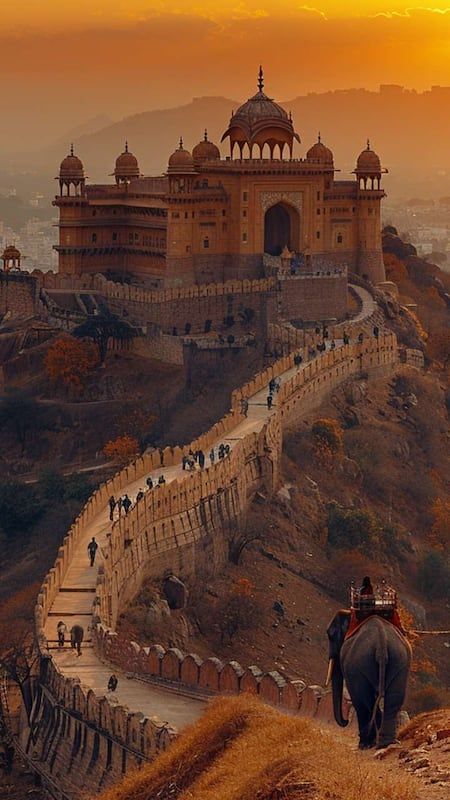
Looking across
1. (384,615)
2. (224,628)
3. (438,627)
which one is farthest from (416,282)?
(384,615)

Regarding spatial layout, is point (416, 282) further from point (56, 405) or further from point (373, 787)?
point (373, 787)

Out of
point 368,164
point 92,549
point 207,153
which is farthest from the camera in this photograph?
point 368,164

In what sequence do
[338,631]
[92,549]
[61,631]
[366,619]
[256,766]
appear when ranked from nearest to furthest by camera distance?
[256,766]
[366,619]
[338,631]
[61,631]
[92,549]

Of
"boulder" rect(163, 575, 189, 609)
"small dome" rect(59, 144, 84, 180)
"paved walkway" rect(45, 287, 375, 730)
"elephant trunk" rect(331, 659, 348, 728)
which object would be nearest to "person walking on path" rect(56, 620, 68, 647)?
"paved walkway" rect(45, 287, 375, 730)

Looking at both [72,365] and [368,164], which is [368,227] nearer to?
[368,164]

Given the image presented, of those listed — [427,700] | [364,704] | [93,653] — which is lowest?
[427,700]

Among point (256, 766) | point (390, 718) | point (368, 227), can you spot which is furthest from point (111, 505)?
point (368, 227)

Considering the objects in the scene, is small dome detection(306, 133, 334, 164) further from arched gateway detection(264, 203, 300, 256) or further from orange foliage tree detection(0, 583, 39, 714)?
orange foliage tree detection(0, 583, 39, 714)
